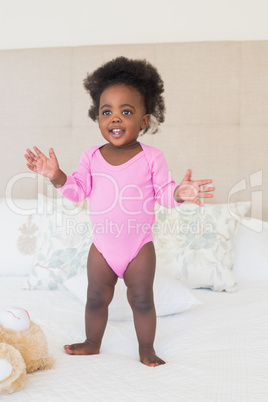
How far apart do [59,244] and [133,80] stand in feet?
2.74

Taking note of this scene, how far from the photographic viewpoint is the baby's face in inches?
50.7

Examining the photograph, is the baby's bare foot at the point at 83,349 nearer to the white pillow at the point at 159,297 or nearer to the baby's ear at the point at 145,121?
the white pillow at the point at 159,297

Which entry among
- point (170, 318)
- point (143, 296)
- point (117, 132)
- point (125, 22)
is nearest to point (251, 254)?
point (170, 318)

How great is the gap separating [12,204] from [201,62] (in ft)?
3.73

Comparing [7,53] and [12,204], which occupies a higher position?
[7,53]

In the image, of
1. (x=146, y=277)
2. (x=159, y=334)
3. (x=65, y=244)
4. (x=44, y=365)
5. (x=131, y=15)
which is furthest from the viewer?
(x=131, y=15)

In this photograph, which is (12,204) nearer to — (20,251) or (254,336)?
(20,251)

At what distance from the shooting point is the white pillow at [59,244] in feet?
6.10

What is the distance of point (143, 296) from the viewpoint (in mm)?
1271

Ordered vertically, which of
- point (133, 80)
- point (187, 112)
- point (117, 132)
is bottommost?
point (117, 132)

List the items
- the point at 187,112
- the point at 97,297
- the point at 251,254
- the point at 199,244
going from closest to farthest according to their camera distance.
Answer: the point at 97,297 → the point at 199,244 → the point at 251,254 → the point at 187,112

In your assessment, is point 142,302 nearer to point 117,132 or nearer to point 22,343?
point 22,343

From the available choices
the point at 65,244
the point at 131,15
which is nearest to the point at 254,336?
the point at 65,244

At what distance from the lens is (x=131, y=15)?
246 cm
